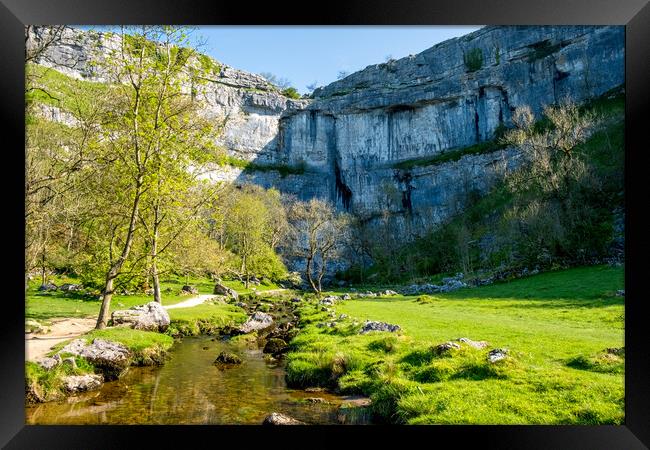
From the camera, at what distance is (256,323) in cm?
2023

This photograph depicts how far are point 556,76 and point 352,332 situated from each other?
73.0 m

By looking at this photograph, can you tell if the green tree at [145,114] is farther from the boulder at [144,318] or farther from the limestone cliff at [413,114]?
the limestone cliff at [413,114]

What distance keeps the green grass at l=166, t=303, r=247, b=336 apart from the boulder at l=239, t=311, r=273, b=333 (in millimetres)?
1277

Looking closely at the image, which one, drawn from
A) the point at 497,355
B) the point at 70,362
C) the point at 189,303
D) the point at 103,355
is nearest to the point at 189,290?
the point at 189,303

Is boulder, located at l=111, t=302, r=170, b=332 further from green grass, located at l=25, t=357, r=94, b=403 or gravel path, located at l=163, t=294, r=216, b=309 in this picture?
green grass, located at l=25, t=357, r=94, b=403

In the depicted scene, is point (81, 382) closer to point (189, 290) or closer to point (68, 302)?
point (68, 302)

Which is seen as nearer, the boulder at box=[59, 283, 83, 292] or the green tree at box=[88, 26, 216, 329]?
the green tree at box=[88, 26, 216, 329]

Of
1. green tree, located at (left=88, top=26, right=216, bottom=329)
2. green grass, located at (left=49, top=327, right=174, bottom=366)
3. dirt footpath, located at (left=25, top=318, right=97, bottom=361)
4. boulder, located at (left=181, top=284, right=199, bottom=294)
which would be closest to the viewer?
dirt footpath, located at (left=25, top=318, right=97, bottom=361)

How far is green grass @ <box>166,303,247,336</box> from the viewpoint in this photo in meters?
18.4

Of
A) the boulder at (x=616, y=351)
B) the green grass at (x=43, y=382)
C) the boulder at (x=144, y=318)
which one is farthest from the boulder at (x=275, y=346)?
the boulder at (x=616, y=351)

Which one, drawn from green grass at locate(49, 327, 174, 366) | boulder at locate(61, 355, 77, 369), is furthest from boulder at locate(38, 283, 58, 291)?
boulder at locate(61, 355, 77, 369)

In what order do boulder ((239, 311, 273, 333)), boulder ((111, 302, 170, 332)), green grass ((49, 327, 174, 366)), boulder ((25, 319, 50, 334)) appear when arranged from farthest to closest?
boulder ((239, 311, 273, 333)) < boulder ((111, 302, 170, 332)) < boulder ((25, 319, 50, 334)) < green grass ((49, 327, 174, 366))
